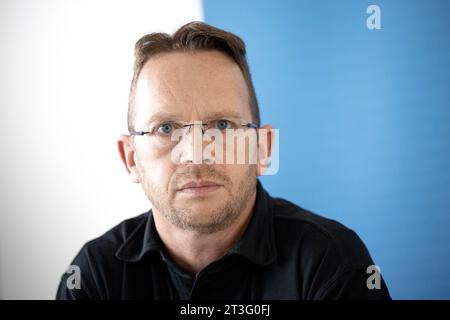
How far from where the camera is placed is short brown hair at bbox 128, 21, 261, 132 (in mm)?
1366

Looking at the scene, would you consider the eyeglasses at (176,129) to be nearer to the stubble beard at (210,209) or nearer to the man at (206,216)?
the man at (206,216)

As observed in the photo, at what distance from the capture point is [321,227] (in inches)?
52.4

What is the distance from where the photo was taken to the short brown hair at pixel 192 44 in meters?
1.37

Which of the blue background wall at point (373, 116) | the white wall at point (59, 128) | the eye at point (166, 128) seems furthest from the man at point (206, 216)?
the white wall at point (59, 128)

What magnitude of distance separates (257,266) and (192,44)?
28.9 inches

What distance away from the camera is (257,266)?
1.32 metres

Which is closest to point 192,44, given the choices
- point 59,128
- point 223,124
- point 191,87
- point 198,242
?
point 191,87

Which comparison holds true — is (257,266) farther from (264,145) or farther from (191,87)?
(191,87)

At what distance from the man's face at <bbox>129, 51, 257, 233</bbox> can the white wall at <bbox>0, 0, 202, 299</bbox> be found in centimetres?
57

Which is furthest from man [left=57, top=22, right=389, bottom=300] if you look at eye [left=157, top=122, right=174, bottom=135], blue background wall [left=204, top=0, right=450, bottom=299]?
blue background wall [left=204, top=0, right=450, bottom=299]

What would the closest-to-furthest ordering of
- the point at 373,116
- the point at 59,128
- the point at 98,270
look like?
1. the point at 98,270
2. the point at 373,116
3. the point at 59,128

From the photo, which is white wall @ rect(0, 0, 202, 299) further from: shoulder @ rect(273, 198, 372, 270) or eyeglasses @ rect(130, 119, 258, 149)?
shoulder @ rect(273, 198, 372, 270)

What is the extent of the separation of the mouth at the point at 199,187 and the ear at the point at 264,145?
0.25 m

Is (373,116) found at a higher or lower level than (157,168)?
higher
